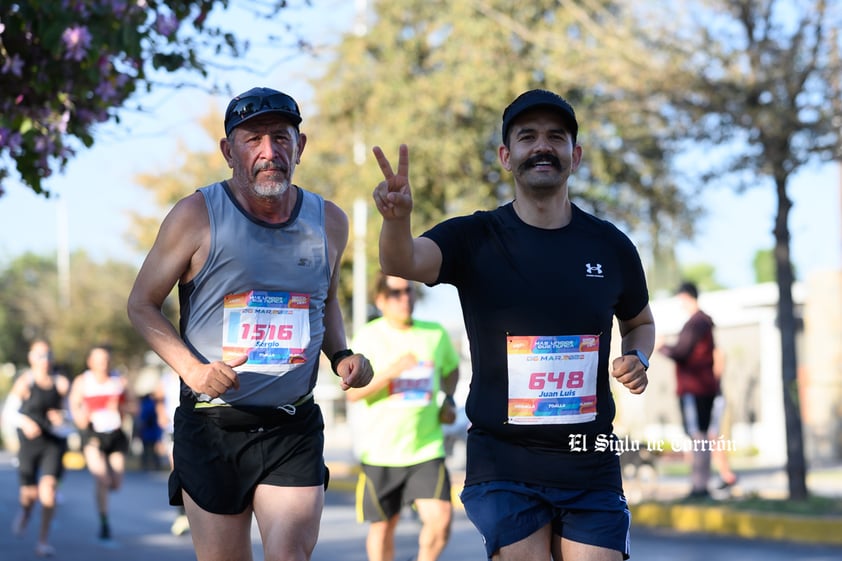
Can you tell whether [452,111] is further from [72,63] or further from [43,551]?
[72,63]

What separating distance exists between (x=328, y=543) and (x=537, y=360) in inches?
349

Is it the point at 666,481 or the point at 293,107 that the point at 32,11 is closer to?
the point at 293,107

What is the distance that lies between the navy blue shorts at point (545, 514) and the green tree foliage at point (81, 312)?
1791 inches

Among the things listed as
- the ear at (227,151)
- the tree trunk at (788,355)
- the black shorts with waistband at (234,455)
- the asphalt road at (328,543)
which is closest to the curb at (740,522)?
the asphalt road at (328,543)

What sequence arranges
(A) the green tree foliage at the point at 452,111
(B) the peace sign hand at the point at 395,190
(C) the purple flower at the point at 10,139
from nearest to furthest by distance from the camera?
(B) the peace sign hand at the point at 395,190 → (C) the purple flower at the point at 10,139 → (A) the green tree foliage at the point at 452,111

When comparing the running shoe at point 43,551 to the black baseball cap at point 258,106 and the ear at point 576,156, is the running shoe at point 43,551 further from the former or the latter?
the ear at point 576,156

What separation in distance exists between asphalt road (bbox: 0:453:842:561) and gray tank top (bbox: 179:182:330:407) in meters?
3.98

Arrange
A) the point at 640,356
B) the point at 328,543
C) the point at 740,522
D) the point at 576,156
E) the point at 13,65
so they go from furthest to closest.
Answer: the point at 328,543
the point at 740,522
the point at 13,65
the point at 576,156
the point at 640,356

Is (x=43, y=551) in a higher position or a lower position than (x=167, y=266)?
lower

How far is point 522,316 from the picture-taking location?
477 cm

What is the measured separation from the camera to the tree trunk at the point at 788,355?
→ 45.6ft

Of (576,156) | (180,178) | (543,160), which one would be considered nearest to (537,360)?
(543,160)

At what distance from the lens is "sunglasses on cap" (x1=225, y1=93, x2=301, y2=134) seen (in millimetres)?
5102

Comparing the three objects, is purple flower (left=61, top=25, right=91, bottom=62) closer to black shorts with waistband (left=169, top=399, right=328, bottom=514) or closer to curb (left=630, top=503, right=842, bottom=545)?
black shorts with waistband (left=169, top=399, right=328, bottom=514)
